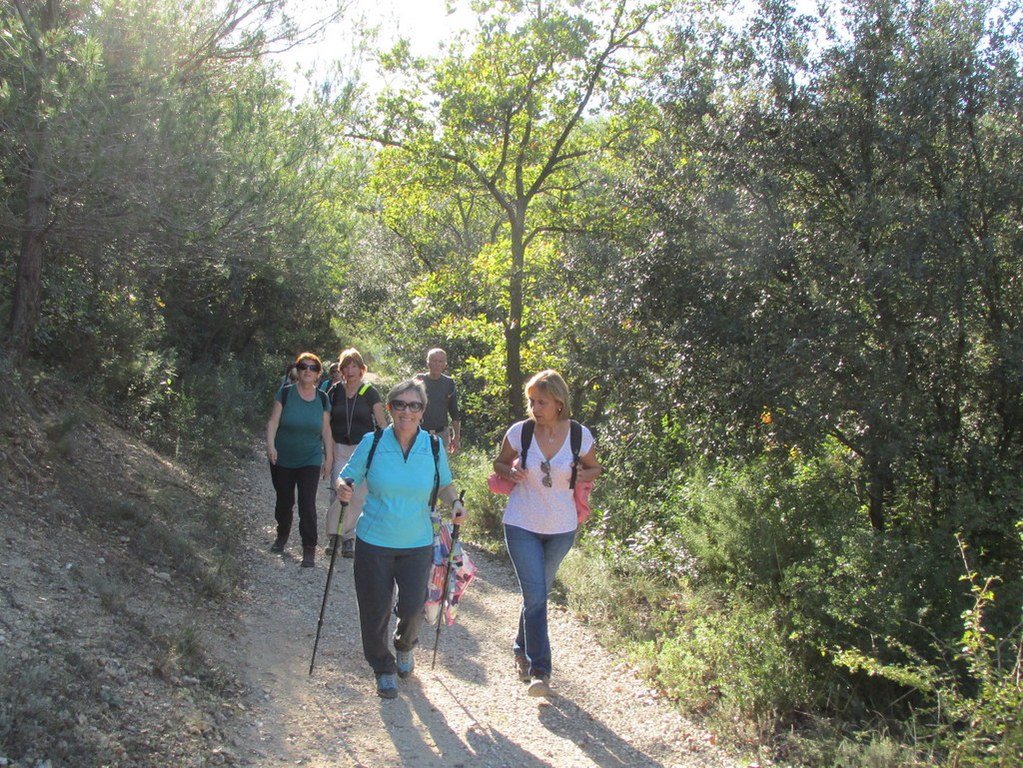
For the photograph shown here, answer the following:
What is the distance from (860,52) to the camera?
7.55 m

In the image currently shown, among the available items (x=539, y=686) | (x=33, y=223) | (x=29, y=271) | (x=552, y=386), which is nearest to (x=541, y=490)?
(x=552, y=386)

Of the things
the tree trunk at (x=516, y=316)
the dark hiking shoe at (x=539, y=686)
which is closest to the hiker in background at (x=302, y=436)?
the dark hiking shoe at (x=539, y=686)

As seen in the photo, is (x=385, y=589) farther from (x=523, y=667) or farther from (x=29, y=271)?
(x=29, y=271)

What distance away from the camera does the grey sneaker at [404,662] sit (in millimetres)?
6031

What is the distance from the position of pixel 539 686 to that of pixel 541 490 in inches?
50.4

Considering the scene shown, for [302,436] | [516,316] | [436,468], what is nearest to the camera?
[436,468]

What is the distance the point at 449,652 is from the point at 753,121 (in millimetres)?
5059

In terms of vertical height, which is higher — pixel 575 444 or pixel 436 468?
pixel 575 444

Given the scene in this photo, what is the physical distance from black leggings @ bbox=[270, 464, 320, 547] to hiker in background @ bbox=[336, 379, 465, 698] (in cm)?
299

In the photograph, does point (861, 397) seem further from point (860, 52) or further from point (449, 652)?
point (449, 652)

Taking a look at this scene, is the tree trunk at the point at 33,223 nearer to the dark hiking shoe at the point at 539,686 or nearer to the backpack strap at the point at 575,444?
the backpack strap at the point at 575,444

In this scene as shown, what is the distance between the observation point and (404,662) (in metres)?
6.07

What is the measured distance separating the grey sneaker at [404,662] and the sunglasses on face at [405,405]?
64.9 inches

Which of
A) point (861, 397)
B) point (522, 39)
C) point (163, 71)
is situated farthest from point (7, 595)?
point (522, 39)
